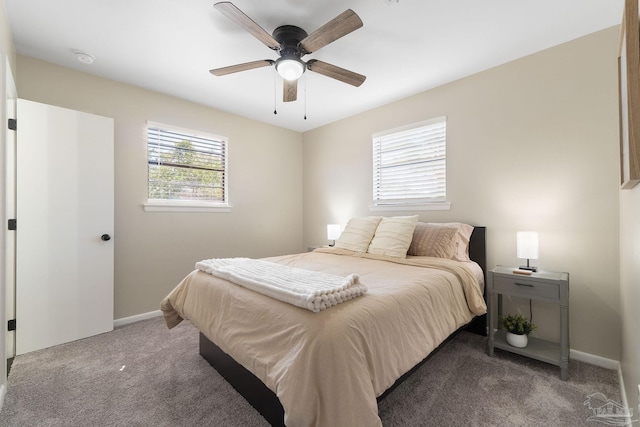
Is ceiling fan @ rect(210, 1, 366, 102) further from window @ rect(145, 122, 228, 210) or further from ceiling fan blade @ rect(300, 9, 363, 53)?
window @ rect(145, 122, 228, 210)

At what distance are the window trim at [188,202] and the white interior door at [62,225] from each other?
420 millimetres

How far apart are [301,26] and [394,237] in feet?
6.57

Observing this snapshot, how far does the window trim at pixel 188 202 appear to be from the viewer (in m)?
3.15

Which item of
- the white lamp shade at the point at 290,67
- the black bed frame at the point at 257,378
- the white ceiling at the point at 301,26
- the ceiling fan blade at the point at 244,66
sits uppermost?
the white ceiling at the point at 301,26

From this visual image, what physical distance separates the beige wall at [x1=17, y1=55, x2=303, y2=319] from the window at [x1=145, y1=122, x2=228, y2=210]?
0.10m

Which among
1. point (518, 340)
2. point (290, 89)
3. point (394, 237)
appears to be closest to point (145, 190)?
Result: point (290, 89)

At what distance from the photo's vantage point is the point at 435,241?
103 inches

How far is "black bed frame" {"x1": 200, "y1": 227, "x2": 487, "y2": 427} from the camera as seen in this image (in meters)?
1.44

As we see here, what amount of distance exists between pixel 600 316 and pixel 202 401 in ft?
9.77

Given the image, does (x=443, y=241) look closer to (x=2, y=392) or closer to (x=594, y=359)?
(x=594, y=359)

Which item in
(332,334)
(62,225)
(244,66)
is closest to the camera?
(332,334)

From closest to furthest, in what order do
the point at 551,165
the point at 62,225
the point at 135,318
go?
1. the point at 551,165
2. the point at 62,225
3. the point at 135,318

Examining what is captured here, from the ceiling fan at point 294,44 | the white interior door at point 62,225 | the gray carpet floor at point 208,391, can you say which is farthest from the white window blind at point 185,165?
the gray carpet floor at point 208,391

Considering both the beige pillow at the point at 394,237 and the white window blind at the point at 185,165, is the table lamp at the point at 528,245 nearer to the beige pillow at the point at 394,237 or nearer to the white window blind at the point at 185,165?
the beige pillow at the point at 394,237
